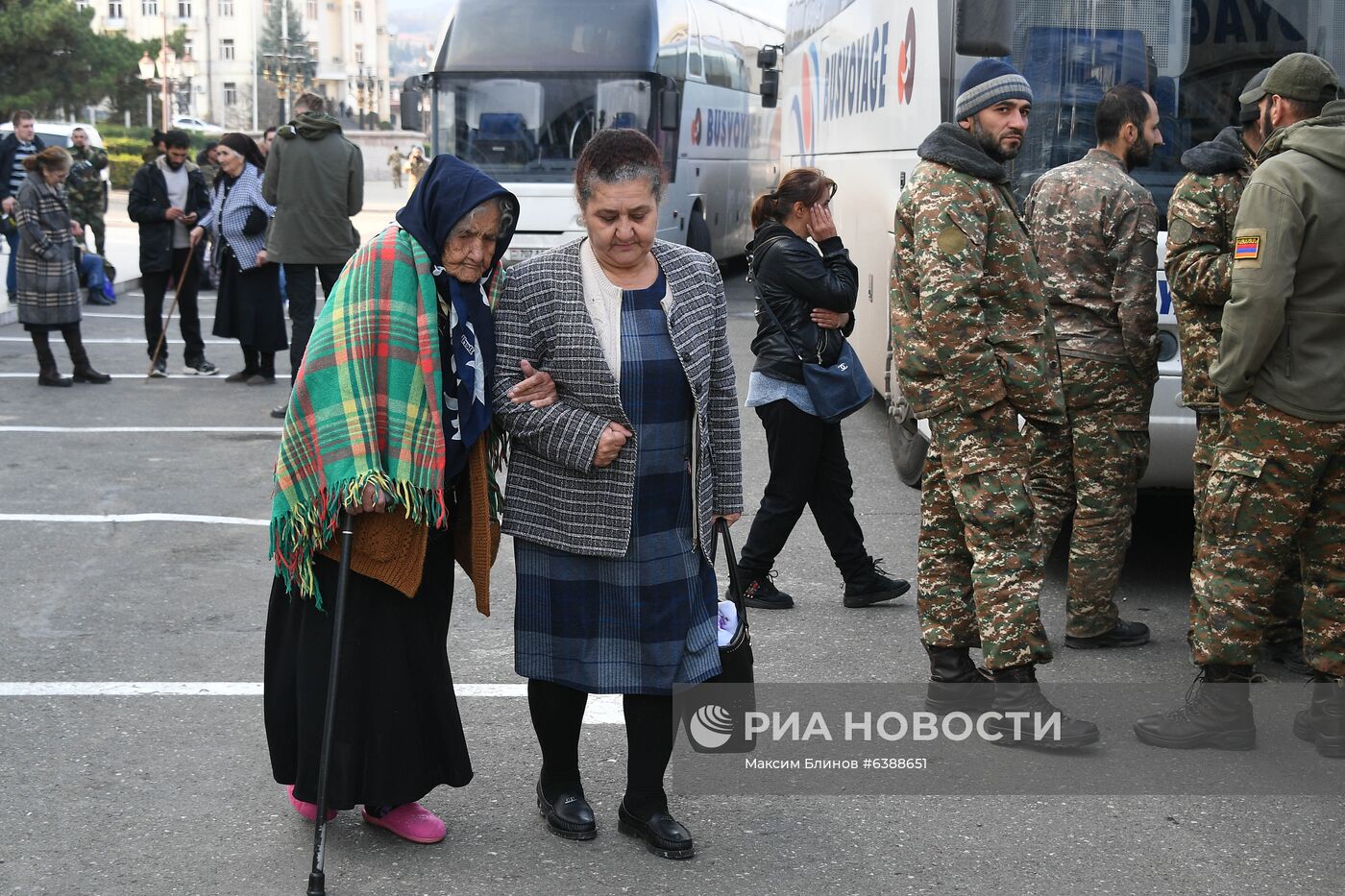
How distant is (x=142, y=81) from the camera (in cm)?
7169

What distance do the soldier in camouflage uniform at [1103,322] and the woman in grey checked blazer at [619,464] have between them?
204 cm

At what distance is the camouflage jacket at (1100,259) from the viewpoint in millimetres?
5488

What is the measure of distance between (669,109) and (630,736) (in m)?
13.2

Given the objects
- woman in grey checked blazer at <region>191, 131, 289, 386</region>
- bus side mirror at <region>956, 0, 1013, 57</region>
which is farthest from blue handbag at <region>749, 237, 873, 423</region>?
woman in grey checked blazer at <region>191, 131, 289, 386</region>

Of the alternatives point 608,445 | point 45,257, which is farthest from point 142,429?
point 608,445

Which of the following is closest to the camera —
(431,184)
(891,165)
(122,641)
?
(431,184)

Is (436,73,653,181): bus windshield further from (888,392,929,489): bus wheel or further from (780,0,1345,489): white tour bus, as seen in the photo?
(780,0,1345,489): white tour bus

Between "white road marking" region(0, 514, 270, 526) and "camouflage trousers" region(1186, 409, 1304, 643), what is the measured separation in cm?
433

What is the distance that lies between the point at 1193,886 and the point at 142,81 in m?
74.6

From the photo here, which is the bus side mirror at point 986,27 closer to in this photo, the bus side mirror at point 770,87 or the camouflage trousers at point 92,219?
the camouflage trousers at point 92,219

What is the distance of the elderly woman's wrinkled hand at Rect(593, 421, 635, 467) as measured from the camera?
12.3 ft

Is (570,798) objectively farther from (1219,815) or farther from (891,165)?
(891,165)

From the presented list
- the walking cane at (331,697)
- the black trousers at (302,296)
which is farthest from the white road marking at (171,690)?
the black trousers at (302,296)

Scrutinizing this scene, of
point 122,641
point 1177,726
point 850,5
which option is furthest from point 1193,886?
point 850,5
